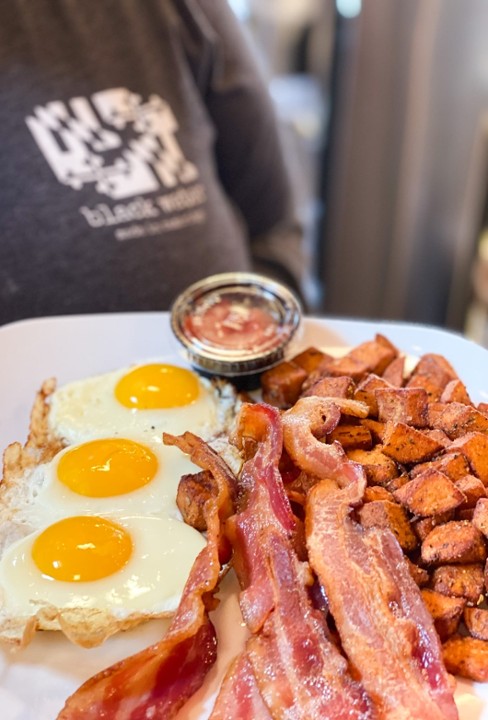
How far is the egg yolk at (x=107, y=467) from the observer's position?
1.86 metres

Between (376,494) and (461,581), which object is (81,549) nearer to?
(376,494)

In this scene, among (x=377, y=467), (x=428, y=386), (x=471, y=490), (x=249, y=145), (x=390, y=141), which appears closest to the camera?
(x=471, y=490)

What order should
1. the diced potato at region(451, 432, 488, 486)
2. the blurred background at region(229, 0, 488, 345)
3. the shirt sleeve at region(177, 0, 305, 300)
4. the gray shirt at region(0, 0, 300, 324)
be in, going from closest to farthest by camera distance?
the diced potato at region(451, 432, 488, 486) < the gray shirt at region(0, 0, 300, 324) < the shirt sleeve at region(177, 0, 305, 300) < the blurred background at region(229, 0, 488, 345)

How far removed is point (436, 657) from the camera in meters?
1.48

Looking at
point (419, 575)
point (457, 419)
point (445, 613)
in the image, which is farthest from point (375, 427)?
point (445, 613)

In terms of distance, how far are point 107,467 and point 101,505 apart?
10cm

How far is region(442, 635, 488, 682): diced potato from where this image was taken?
59.3 inches

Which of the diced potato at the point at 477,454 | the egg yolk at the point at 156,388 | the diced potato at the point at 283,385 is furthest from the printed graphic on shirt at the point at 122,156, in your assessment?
the diced potato at the point at 477,454

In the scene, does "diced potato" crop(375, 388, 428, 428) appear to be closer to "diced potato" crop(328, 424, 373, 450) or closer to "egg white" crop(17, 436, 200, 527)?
"diced potato" crop(328, 424, 373, 450)

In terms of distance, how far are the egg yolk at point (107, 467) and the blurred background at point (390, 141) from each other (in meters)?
2.06

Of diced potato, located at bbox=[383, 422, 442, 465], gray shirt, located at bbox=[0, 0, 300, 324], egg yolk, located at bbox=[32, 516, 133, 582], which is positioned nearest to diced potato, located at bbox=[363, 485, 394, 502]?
diced potato, located at bbox=[383, 422, 442, 465]

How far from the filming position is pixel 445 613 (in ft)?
5.09

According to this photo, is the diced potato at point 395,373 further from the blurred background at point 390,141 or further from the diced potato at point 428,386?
the blurred background at point 390,141

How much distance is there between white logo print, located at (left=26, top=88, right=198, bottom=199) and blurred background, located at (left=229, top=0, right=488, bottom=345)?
3.63 ft
